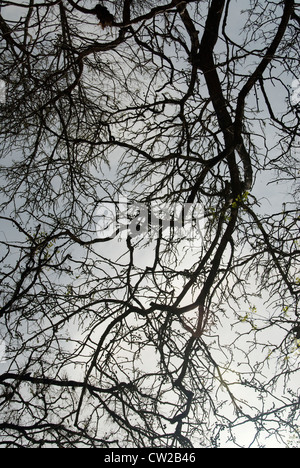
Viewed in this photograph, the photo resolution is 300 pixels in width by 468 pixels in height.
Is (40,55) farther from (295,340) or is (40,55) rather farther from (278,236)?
(295,340)

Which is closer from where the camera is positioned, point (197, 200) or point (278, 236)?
point (278, 236)

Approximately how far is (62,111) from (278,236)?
2652mm

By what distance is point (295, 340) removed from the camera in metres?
3.56

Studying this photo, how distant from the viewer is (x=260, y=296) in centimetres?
380
